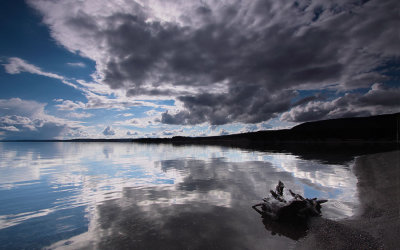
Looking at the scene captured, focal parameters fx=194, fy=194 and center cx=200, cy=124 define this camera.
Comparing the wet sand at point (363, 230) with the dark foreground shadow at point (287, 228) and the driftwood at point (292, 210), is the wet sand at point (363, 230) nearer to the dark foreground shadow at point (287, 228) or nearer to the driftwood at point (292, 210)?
the dark foreground shadow at point (287, 228)

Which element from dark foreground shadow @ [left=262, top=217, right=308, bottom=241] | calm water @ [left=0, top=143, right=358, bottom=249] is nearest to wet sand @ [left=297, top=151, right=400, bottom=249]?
dark foreground shadow @ [left=262, top=217, right=308, bottom=241]

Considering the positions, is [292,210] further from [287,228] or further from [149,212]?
[149,212]

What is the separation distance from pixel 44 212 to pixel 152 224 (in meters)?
8.33

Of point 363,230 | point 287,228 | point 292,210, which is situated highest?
point 292,210

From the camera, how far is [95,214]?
491 inches

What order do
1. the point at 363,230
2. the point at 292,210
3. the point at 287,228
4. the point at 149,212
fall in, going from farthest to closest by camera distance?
the point at 149,212, the point at 292,210, the point at 287,228, the point at 363,230

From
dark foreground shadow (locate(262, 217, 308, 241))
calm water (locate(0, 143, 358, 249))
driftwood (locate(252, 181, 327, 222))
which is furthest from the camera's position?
driftwood (locate(252, 181, 327, 222))

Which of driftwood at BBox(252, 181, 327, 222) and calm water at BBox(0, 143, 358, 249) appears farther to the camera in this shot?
driftwood at BBox(252, 181, 327, 222)

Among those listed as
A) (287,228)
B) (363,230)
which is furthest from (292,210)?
(363,230)

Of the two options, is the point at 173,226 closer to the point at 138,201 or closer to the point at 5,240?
the point at 138,201

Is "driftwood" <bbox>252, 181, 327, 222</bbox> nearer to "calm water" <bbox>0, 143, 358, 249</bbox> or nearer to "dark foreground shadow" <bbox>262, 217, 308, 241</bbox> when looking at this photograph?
"dark foreground shadow" <bbox>262, 217, 308, 241</bbox>

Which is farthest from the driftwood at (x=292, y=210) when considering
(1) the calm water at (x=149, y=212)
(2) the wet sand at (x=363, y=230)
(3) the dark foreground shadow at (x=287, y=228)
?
(1) the calm water at (x=149, y=212)

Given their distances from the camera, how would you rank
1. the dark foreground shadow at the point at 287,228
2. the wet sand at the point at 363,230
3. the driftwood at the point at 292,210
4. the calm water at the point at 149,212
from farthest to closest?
the driftwood at the point at 292,210, the dark foreground shadow at the point at 287,228, the calm water at the point at 149,212, the wet sand at the point at 363,230

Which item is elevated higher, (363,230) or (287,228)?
(363,230)
